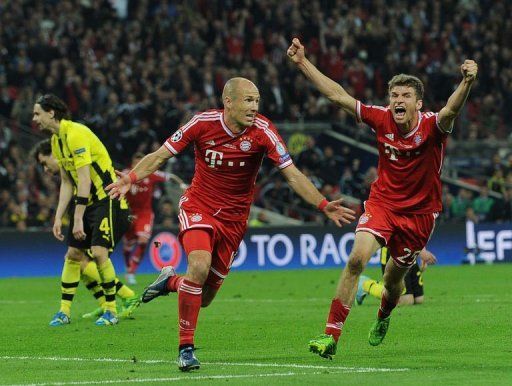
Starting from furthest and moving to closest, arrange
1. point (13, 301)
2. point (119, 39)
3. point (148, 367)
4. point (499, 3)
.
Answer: point (499, 3) → point (119, 39) → point (13, 301) → point (148, 367)

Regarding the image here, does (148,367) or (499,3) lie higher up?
(499,3)

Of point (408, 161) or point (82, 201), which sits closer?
point (408, 161)

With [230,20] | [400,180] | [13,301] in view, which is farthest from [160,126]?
[400,180]

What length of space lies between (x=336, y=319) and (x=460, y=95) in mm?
2136

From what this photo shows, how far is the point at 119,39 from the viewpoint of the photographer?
32.0 meters

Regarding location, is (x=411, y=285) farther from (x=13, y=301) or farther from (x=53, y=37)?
(x=53, y=37)

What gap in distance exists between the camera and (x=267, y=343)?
11859 millimetres

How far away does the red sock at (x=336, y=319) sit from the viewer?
1033 cm

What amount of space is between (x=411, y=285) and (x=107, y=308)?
453 centimetres

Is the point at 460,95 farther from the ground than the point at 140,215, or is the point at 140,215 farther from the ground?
the point at 460,95

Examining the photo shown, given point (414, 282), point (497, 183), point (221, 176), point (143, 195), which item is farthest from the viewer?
point (497, 183)

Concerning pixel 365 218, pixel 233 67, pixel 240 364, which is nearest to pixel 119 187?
pixel 240 364

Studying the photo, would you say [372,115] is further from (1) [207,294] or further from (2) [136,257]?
(2) [136,257]

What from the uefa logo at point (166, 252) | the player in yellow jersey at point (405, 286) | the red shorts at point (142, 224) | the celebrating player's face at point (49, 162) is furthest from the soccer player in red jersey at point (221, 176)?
the uefa logo at point (166, 252)
